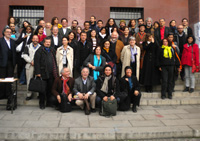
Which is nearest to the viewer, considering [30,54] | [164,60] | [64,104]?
[64,104]

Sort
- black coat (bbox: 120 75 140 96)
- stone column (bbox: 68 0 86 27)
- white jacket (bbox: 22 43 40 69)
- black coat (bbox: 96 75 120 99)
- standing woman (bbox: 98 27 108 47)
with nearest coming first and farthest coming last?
black coat (bbox: 96 75 120 99), black coat (bbox: 120 75 140 96), white jacket (bbox: 22 43 40 69), standing woman (bbox: 98 27 108 47), stone column (bbox: 68 0 86 27)

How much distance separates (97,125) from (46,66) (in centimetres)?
246

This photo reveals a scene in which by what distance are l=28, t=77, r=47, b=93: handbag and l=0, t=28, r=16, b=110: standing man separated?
34.0 inches

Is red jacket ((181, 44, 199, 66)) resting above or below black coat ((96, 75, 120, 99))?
above

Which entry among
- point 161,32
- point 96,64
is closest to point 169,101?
point 96,64

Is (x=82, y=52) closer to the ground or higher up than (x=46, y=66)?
higher up

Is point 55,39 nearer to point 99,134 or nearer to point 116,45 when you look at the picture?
point 116,45

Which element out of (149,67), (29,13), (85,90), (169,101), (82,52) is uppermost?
(29,13)

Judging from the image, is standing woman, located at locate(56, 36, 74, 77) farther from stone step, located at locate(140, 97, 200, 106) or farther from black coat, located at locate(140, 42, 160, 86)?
stone step, located at locate(140, 97, 200, 106)

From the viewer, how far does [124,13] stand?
1200cm

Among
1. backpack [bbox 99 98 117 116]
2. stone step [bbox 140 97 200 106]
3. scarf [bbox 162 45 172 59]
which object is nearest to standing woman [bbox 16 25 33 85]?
backpack [bbox 99 98 117 116]

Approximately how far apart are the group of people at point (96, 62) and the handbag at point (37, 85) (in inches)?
8.7

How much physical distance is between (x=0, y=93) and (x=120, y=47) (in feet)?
13.8

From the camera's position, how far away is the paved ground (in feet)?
13.9
